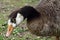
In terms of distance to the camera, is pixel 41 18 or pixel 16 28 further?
pixel 16 28

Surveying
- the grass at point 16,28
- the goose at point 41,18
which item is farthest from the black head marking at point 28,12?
the grass at point 16,28

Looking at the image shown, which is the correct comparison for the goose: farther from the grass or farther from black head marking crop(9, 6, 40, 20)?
the grass

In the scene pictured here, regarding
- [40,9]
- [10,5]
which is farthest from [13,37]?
[10,5]

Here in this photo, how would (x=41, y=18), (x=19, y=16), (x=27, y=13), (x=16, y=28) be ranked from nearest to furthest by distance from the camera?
(x=19, y=16), (x=27, y=13), (x=41, y=18), (x=16, y=28)

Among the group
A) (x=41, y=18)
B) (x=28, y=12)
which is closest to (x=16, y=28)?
(x=41, y=18)

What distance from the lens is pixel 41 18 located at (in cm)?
479

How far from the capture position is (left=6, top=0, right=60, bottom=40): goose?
4.55m

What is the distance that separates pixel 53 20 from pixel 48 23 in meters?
0.12

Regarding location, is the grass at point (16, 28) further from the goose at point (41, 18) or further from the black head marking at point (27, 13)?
the black head marking at point (27, 13)

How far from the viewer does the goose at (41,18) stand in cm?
455

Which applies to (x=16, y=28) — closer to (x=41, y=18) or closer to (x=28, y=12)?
(x=41, y=18)

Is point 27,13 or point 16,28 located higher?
point 27,13

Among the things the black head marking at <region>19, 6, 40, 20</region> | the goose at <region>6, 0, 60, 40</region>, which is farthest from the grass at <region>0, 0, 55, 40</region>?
the black head marking at <region>19, 6, 40, 20</region>

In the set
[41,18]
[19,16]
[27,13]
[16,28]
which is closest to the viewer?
[19,16]
